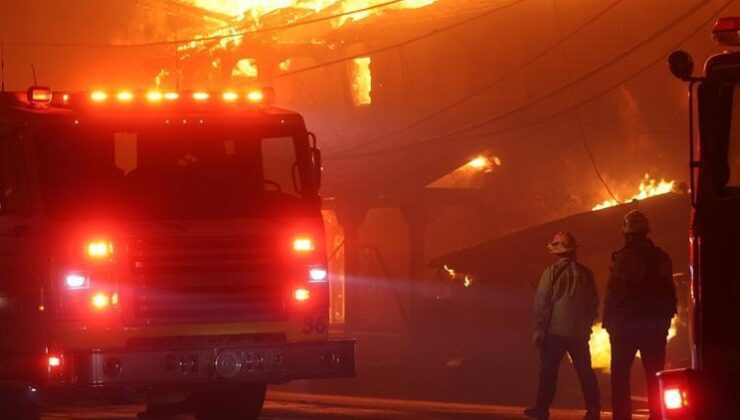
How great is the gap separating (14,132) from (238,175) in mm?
1843

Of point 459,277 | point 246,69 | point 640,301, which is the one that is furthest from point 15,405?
point 246,69

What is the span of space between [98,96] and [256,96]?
1.31 metres

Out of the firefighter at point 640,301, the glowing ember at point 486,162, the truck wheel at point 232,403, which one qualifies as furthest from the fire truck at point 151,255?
the glowing ember at point 486,162

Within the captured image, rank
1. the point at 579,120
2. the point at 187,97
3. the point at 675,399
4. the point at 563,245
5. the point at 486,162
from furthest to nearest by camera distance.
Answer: the point at 579,120 < the point at 486,162 < the point at 563,245 < the point at 187,97 < the point at 675,399

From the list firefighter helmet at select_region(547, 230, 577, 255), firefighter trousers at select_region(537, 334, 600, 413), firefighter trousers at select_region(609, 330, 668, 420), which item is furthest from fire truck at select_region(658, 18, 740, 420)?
firefighter trousers at select_region(537, 334, 600, 413)

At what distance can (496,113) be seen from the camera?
4062 cm

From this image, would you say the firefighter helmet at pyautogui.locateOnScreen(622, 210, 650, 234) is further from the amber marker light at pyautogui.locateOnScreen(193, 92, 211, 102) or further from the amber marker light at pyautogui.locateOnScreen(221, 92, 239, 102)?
the amber marker light at pyautogui.locateOnScreen(193, 92, 211, 102)

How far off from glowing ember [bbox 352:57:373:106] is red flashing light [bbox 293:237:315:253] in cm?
3732

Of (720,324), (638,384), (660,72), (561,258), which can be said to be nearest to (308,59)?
(660,72)

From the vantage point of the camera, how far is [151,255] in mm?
10922

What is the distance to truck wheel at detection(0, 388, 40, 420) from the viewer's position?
12.0 metres

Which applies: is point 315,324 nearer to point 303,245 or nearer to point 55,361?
point 303,245

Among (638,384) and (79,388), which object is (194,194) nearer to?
(79,388)

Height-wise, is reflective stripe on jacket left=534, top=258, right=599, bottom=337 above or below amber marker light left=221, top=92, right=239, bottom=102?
below
